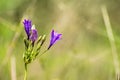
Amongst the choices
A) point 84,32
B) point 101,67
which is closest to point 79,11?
point 84,32

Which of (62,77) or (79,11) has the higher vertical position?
(79,11)

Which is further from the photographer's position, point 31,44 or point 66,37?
point 66,37

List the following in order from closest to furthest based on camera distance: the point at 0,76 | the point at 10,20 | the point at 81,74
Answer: the point at 0,76 < the point at 81,74 < the point at 10,20

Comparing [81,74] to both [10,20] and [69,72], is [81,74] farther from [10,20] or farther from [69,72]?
[10,20]

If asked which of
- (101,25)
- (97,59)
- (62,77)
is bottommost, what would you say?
(62,77)

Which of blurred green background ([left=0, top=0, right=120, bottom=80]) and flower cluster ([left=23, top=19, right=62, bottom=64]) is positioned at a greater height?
blurred green background ([left=0, top=0, right=120, bottom=80])

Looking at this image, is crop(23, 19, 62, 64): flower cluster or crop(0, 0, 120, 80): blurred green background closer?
crop(23, 19, 62, 64): flower cluster

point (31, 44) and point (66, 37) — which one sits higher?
point (66, 37)

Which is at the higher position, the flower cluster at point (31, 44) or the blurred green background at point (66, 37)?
the blurred green background at point (66, 37)
